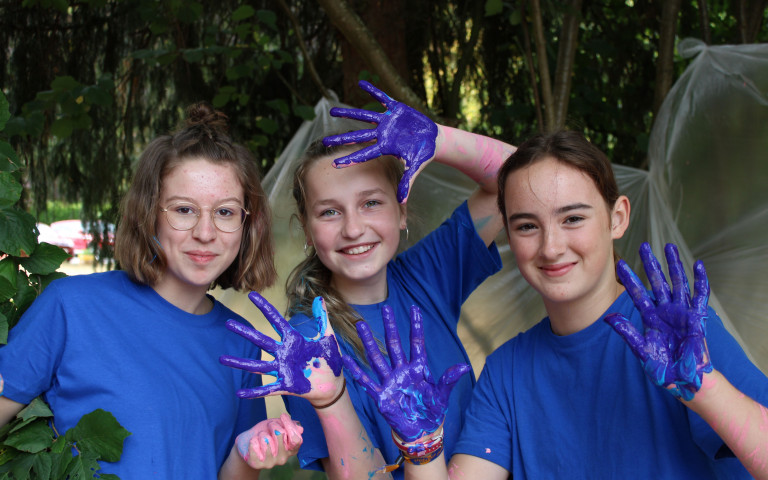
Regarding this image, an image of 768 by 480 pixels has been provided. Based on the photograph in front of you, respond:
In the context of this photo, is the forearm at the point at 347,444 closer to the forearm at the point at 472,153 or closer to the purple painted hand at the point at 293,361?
the purple painted hand at the point at 293,361

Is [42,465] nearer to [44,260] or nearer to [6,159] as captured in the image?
[44,260]

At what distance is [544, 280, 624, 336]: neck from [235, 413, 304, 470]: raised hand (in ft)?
2.08

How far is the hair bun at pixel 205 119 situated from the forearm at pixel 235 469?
33.0 inches

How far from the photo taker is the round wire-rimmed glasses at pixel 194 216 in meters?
1.68

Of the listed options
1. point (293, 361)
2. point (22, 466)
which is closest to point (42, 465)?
point (22, 466)

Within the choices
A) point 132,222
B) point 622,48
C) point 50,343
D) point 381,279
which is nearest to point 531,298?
point 381,279

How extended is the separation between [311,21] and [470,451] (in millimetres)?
3119

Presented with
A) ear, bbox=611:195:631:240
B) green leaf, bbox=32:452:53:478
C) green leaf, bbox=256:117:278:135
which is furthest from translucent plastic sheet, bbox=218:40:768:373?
green leaf, bbox=32:452:53:478

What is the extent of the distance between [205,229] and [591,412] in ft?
3.21

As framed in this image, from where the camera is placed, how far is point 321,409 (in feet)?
4.88

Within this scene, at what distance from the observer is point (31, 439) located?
147cm

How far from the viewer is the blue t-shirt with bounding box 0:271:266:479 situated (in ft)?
4.93

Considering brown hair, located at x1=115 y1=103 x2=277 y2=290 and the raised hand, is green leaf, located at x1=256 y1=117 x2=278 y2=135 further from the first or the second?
the raised hand

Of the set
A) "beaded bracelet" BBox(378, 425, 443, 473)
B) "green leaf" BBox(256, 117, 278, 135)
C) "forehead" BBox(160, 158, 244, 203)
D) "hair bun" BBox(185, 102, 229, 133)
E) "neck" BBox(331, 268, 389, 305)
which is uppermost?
"hair bun" BBox(185, 102, 229, 133)
